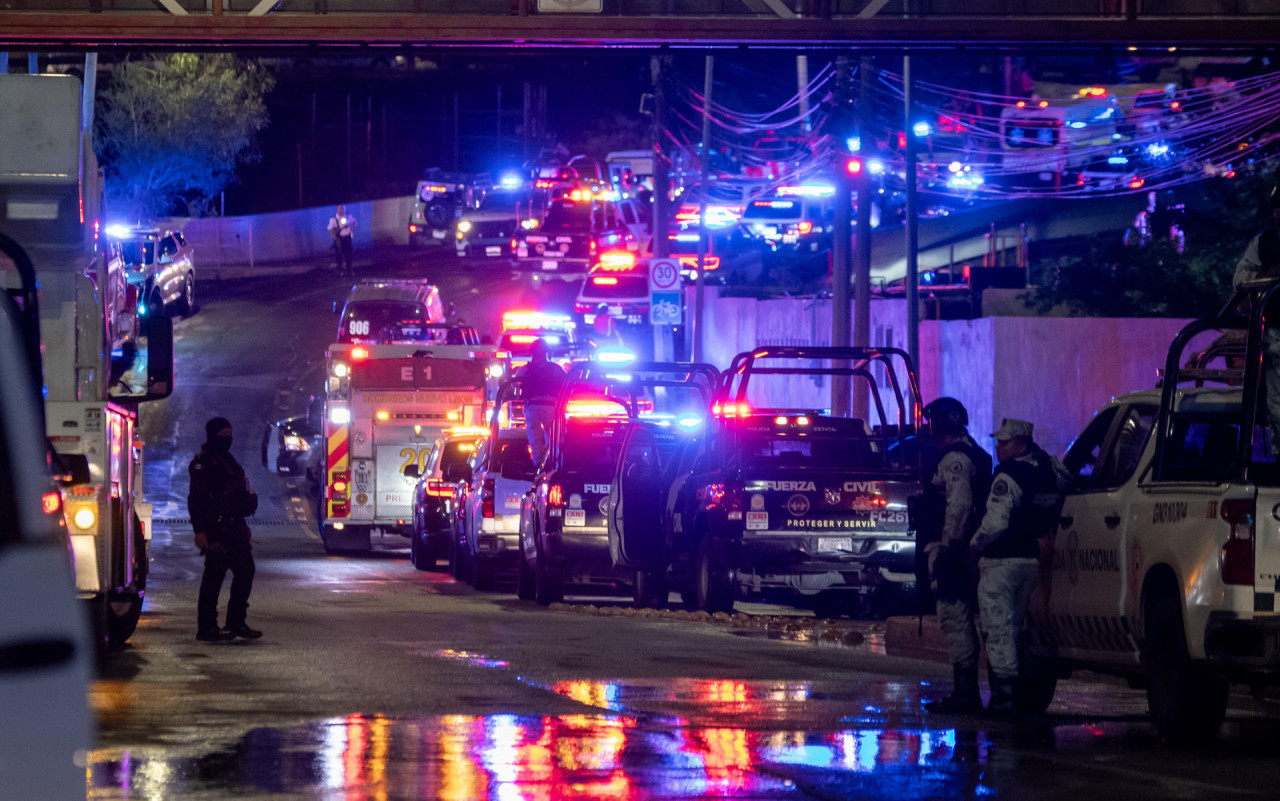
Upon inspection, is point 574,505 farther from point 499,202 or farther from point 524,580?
point 499,202

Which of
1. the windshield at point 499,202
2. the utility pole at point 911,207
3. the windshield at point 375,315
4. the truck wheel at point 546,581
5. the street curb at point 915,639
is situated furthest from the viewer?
the windshield at point 499,202

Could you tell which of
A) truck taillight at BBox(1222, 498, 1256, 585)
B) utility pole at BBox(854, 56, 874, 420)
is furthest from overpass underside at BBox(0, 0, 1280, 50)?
truck taillight at BBox(1222, 498, 1256, 585)

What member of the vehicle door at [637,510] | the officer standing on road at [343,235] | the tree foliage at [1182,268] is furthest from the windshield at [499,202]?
the vehicle door at [637,510]

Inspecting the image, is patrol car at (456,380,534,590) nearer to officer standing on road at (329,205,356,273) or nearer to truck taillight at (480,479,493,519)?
truck taillight at (480,479,493,519)

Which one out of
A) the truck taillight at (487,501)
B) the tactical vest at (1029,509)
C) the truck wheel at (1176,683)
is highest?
the tactical vest at (1029,509)

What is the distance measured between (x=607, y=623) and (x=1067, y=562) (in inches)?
278

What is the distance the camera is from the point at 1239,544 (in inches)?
383

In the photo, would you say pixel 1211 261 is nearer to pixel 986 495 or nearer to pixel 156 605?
pixel 156 605

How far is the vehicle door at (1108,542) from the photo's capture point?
1088 centimetres

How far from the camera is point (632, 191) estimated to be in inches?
2594

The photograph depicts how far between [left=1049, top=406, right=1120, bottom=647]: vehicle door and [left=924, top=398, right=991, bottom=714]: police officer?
469mm

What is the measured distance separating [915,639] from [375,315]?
83.1ft

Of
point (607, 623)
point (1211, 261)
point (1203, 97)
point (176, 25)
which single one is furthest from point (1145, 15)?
point (1203, 97)

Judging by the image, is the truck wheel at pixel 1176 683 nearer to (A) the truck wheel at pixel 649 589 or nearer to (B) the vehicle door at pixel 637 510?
(B) the vehicle door at pixel 637 510
